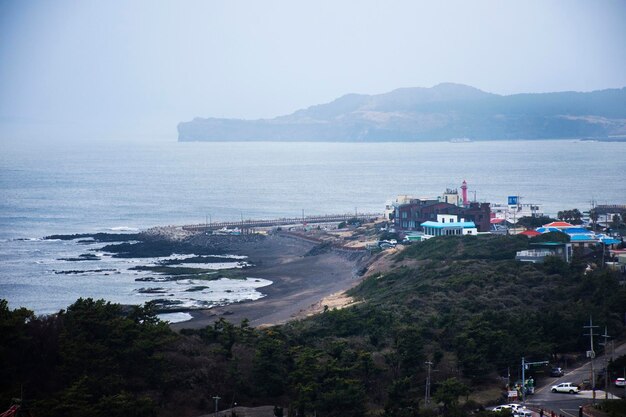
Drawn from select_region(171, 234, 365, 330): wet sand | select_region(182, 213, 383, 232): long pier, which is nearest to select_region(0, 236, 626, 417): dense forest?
select_region(171, 234, 365, 330): wet sand

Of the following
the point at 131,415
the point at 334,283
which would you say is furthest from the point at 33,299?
the point at 131,415

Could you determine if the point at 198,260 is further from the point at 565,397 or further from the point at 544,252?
the point at 565,397

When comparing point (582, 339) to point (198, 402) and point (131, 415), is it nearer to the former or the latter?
point (198, 402)

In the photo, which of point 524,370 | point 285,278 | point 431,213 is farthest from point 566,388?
A: point 431,213

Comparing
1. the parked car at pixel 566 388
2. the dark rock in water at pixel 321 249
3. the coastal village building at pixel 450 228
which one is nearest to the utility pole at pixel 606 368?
the parked car at pixel 566 388

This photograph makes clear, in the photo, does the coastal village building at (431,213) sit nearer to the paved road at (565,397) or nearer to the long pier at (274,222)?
the long pier at (274,222)
